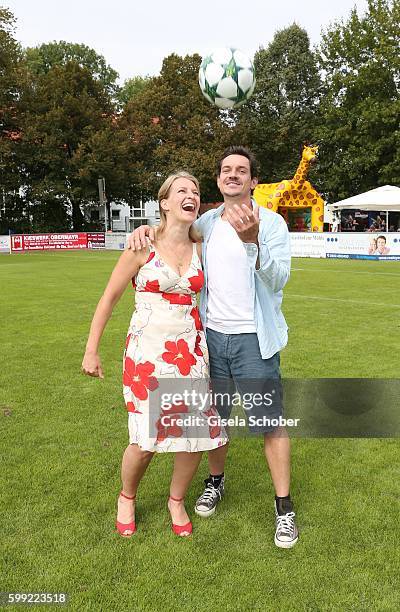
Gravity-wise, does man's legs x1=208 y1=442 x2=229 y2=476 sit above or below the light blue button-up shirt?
below

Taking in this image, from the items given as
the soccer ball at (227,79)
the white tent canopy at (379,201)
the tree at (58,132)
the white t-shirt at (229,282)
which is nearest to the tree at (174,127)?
the tree at (58,132)

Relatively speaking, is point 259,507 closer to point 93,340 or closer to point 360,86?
point 93,340

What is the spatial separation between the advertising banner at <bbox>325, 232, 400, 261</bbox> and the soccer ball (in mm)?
14570

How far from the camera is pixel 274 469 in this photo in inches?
109

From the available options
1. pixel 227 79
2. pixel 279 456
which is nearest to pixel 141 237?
pixel 279 456

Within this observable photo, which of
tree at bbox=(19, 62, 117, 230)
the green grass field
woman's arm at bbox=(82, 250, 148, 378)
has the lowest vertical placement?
the green grass field

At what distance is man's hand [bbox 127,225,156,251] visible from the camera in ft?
8.48

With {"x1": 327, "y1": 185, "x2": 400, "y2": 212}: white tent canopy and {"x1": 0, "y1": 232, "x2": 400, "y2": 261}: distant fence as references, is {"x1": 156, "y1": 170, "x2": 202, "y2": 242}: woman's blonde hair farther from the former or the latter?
{"x1": 327, "y1": 185, "x2": 400, "y2": 212}: white tent canopy

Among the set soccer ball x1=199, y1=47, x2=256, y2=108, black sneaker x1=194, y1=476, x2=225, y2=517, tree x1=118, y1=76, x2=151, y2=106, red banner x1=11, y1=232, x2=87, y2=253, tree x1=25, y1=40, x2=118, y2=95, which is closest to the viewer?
black sneaker x1=194, y1=476, x2=225, y2=517

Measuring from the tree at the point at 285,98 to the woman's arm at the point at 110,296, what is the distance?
34094 millimetres

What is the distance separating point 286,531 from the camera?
2.64 metres

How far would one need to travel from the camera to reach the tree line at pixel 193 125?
31734 millimetres

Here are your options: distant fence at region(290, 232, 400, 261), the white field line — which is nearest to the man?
the white field line

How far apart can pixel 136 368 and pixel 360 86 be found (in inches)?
1313
